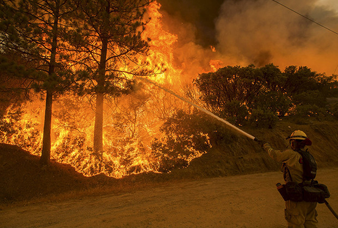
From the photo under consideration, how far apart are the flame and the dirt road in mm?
2932

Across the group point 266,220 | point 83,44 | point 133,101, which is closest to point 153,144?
point 133,101

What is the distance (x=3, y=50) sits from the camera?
7.82 meters

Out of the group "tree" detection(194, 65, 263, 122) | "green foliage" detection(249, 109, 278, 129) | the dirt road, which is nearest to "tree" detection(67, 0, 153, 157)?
the dirt road

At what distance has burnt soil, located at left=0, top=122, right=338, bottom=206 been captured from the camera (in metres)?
7.26

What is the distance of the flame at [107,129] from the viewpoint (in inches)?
377

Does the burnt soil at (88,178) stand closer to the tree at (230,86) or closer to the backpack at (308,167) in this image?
the tree at (230,86)

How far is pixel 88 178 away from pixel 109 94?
3810mm

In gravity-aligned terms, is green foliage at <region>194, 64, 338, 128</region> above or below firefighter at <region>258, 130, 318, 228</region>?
above

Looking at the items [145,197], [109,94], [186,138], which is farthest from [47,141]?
[186,138]

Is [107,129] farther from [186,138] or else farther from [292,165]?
[292,165]

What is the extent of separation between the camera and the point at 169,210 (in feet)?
17.2

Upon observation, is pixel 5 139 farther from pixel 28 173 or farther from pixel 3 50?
pixel 3 50

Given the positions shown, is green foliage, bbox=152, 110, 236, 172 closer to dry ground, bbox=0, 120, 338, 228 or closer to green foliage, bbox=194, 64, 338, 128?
dry ground, bbox=0, 120, 338, 228

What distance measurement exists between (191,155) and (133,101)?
4817 millimetres
